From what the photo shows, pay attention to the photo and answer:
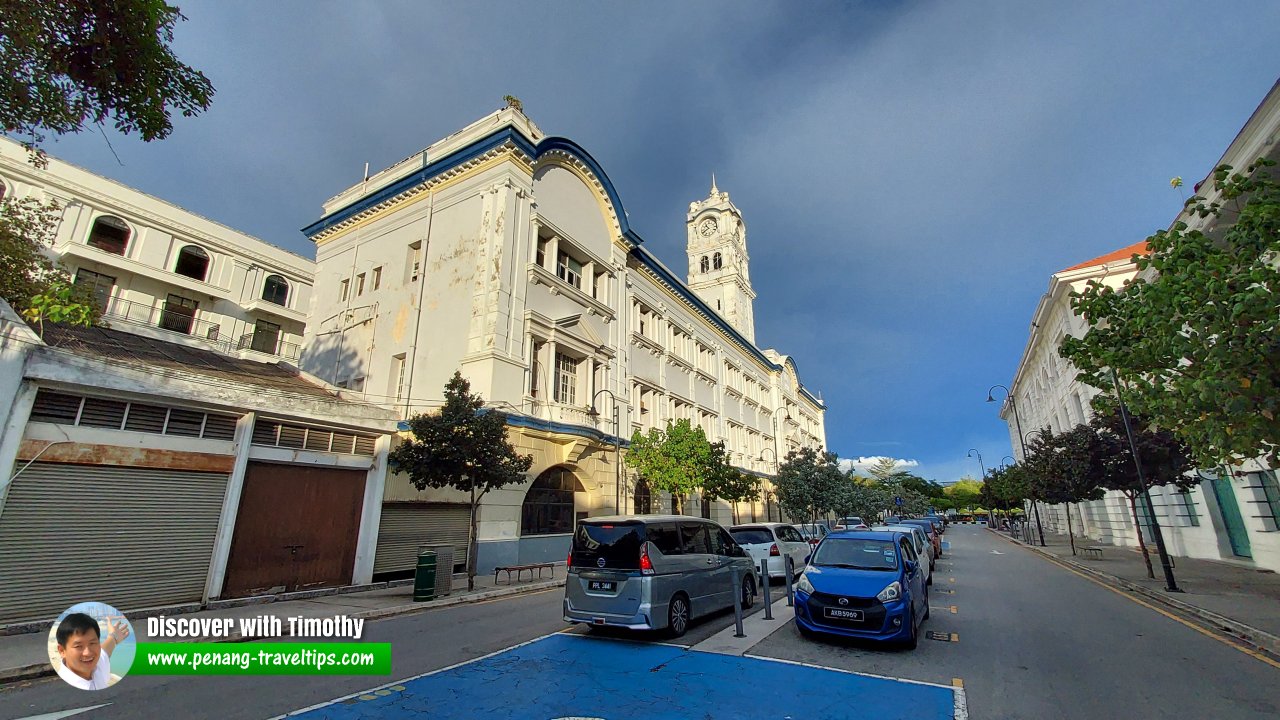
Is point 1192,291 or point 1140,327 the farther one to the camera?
point 1140,327

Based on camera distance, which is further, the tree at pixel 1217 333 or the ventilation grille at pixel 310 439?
the ventilation grille at pixel 310 439

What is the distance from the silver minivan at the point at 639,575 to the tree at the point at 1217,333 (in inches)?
299

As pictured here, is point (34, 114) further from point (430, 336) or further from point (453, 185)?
point (453, 185)

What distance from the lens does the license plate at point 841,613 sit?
7.60 metres

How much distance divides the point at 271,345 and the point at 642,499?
2494cm

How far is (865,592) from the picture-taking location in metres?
7.72

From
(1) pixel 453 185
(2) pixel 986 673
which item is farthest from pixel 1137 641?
(1) pixel 453 185

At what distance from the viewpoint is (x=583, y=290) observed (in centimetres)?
2567

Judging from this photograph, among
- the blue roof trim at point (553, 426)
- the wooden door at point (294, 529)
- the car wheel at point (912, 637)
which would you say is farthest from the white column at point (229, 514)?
the car wheel at point (912, 637)

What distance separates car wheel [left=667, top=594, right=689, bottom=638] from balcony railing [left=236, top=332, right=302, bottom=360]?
3087cm

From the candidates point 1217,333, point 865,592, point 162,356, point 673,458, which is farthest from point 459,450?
point 1217,333

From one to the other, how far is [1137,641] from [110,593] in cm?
1820

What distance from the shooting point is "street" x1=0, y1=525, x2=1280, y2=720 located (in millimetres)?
5379

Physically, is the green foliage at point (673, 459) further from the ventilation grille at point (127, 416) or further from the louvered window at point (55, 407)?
the louvered window at point (55, 407)
